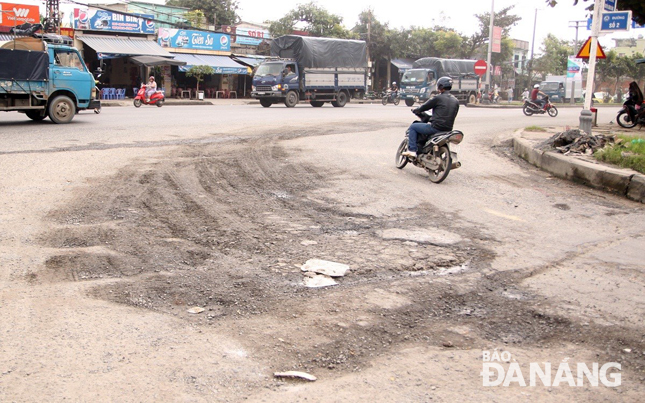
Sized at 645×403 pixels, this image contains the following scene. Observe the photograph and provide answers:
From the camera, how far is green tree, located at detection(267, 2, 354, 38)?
46969 mm

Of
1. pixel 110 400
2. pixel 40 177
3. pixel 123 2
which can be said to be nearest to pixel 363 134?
pixel 40 177

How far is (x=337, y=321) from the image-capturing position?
3.63 metres

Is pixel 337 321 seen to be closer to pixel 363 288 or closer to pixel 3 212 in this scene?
pixel 363 288

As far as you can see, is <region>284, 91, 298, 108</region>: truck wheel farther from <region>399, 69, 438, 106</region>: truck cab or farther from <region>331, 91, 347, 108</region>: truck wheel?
<region>399, 69, 438, 106</region>: truck cab

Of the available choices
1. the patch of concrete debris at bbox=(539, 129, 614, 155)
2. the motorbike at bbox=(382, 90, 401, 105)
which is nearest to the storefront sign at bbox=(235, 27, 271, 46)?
the motorbike at bbox=(382, 90, 401, 105)

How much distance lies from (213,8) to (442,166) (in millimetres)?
46157

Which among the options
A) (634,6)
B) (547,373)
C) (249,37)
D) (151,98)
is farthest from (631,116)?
(249,37)

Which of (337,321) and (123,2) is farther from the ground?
(123,2)

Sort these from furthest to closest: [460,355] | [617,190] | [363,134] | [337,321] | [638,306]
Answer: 1. [363,134]
2. [617,190]
3. [638,306]
4. [337,321]
5. [460,355]

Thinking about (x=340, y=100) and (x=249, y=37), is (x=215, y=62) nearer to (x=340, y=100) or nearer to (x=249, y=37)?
(x=249, y=37)

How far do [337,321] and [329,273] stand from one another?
0.91 meters

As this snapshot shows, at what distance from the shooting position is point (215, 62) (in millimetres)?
37094

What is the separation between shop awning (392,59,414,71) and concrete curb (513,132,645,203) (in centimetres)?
4079

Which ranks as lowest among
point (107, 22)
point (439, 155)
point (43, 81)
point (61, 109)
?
point (439, 155)
